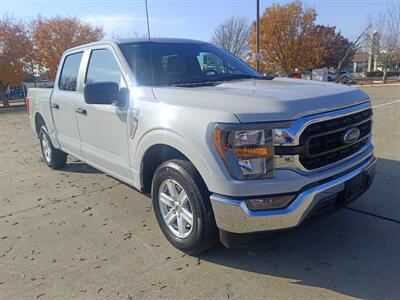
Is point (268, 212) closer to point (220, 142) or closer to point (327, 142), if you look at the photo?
point (220, 142)

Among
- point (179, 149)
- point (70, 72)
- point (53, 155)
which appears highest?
point (70, 72)

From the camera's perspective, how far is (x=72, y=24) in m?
35.9

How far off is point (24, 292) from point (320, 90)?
9.49 feet

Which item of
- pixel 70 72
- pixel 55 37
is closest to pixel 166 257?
pixel 70 72

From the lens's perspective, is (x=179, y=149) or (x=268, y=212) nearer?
(x=268, y=212)

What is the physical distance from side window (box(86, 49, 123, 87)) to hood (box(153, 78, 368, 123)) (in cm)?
76

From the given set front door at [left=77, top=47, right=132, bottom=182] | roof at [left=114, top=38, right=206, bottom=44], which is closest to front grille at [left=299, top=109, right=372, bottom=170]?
front door at [left=77, top=47, right=132, bottom=182]

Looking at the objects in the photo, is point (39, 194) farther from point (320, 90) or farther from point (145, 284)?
point (320, 90)

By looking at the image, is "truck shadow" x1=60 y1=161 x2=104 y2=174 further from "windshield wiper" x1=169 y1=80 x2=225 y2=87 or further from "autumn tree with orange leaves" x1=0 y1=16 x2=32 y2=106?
"autumn tree with orange leaves" x1=0 y1=16 x2=32 y2=106

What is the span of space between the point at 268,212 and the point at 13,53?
3089cm

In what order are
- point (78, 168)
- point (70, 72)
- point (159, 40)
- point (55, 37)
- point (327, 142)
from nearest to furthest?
point (327, 142) → point (159, 40) → point (70, 72) → point (78, 168) → point (55, 37)

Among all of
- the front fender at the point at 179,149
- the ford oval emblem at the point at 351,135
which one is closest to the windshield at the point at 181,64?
the front fender at the point at 179,149

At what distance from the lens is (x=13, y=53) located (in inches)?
1118

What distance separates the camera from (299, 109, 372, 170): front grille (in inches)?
104
